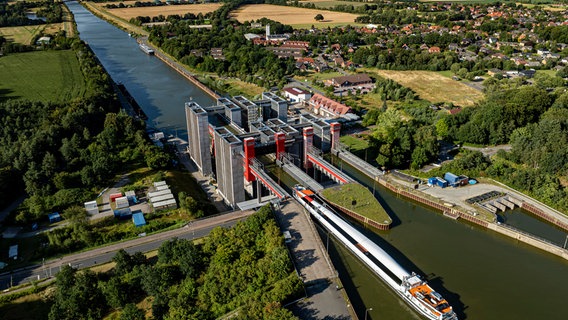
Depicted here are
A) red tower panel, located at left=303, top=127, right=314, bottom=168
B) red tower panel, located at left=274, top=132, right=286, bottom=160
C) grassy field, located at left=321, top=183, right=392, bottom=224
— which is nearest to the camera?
grassy field, located at left=321, top=183, right=392, bottom=224

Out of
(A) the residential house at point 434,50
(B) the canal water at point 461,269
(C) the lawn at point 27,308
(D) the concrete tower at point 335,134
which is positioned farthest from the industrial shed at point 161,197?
(A) the residential house at point 434,50

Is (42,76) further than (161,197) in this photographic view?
Yes

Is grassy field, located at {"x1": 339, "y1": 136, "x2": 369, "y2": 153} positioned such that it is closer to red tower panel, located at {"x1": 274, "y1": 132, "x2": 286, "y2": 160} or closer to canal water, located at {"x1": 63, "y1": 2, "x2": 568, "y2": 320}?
canal water, located at {"x1": 63, "y1": 2, "x2": 568, "y2": 320}

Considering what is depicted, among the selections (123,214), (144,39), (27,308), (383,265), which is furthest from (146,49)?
(383,265)

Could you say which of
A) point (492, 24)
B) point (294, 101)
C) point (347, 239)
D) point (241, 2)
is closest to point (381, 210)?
point (347, 239)

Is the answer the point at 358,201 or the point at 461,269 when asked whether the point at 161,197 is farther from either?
the point at 461,269

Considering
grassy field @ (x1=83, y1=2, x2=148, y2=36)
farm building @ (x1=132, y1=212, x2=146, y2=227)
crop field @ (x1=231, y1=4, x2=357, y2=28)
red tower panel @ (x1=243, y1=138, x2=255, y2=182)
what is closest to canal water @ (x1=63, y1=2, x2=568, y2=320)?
red tower panel @ (x1=243, y1=138, x2=255, y2=182)
